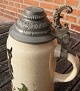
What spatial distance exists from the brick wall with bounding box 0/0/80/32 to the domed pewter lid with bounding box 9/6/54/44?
0.90 m

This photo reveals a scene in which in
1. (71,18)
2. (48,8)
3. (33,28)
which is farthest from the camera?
(48,8)

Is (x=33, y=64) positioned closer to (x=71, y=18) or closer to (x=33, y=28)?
(x=33, y=28)

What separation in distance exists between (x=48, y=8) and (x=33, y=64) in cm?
110

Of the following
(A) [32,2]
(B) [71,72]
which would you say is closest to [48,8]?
(A) [32,2]

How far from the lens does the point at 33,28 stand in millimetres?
620

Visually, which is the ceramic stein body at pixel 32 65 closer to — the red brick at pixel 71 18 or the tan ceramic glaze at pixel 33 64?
the tan ceramic glaze at pixel 33 64

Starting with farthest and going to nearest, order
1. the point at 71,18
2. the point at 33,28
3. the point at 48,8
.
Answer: the point at 48,8, the point at 71,18, the point at 33,28

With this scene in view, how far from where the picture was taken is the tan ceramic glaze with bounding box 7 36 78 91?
626 millimetres

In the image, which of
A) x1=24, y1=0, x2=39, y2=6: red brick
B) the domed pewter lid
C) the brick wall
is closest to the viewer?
the domed pewter lid

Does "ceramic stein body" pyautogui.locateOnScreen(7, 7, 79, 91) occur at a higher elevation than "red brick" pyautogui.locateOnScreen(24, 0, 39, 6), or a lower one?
higher

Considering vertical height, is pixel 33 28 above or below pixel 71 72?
above

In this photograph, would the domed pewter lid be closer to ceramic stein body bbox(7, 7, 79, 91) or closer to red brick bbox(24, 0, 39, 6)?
ceramic stein body bbox(7, 7, 79, 91)

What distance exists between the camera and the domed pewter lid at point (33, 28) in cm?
62

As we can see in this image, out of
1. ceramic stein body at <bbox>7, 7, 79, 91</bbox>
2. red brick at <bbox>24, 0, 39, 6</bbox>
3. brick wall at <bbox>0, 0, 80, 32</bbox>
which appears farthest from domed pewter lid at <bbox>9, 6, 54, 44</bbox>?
red brick at <bbox>24, 0, 39, 6</bbox>
